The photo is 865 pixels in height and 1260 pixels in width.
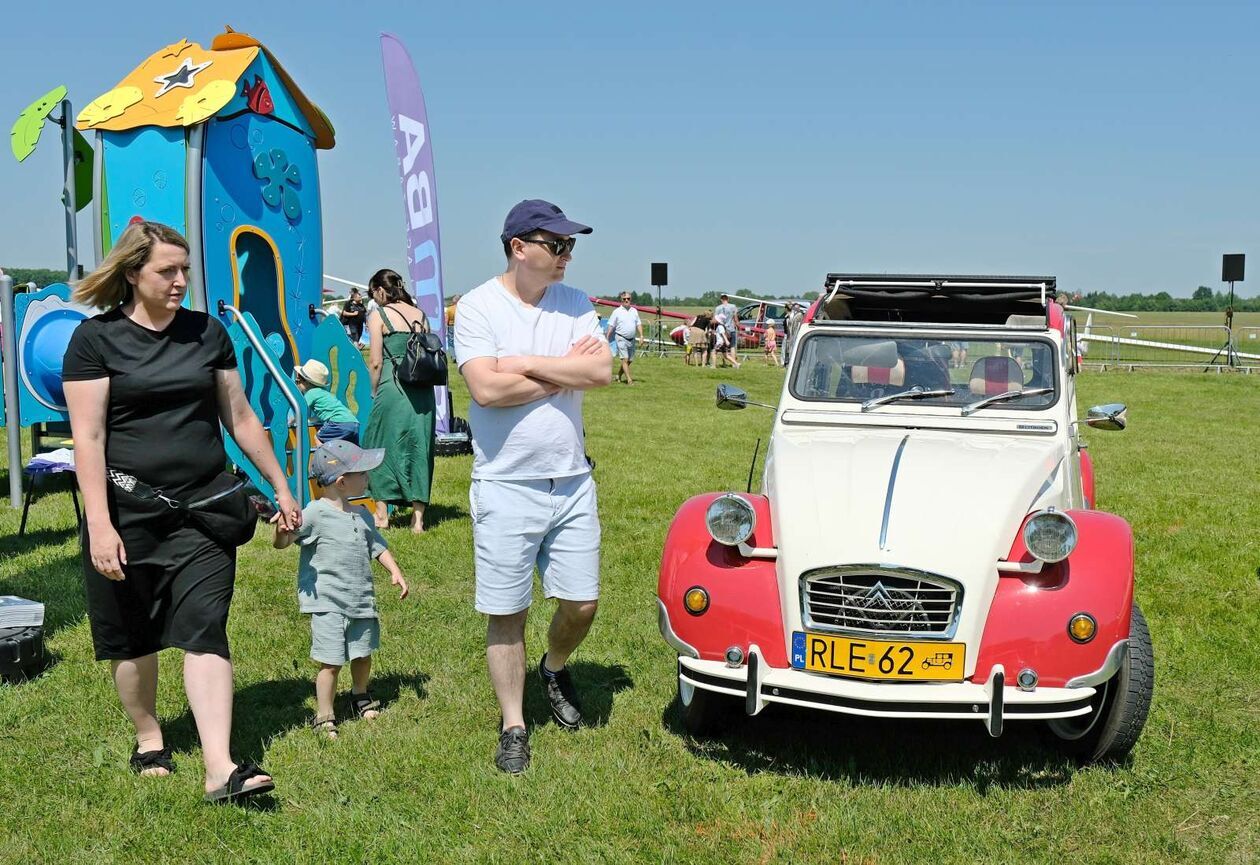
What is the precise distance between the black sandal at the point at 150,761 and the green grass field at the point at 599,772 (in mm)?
60

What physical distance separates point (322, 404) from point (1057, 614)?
651 cm

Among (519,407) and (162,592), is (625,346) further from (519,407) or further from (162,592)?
(162,592)

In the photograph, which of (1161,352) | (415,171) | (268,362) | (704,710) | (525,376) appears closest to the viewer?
(525,376)

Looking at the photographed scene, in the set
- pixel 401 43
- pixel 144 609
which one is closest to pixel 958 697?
pixel 144 609

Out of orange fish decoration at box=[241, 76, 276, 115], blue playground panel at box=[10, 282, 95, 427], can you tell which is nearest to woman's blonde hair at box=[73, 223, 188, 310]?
blue playground panel at box=[10, 282, 95, 427]

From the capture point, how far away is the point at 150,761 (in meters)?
4.46

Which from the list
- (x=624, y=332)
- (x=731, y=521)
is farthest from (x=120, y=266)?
(x=624, y=332)

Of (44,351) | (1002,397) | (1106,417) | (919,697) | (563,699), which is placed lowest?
(563,699)

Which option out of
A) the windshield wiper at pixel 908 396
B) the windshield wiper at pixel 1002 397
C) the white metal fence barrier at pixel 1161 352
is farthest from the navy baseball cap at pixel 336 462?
the white metal fence barrier at pixel 1161 352

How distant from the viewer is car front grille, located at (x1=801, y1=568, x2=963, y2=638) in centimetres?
425

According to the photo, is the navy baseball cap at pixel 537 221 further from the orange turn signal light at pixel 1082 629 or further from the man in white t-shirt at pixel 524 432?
the orange turn signal light at pixel 1082 629

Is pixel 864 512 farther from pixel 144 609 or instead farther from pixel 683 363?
pixel 683 363

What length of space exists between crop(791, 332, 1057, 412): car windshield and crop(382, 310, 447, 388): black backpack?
11.6 ft

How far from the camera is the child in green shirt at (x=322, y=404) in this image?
8734mm
